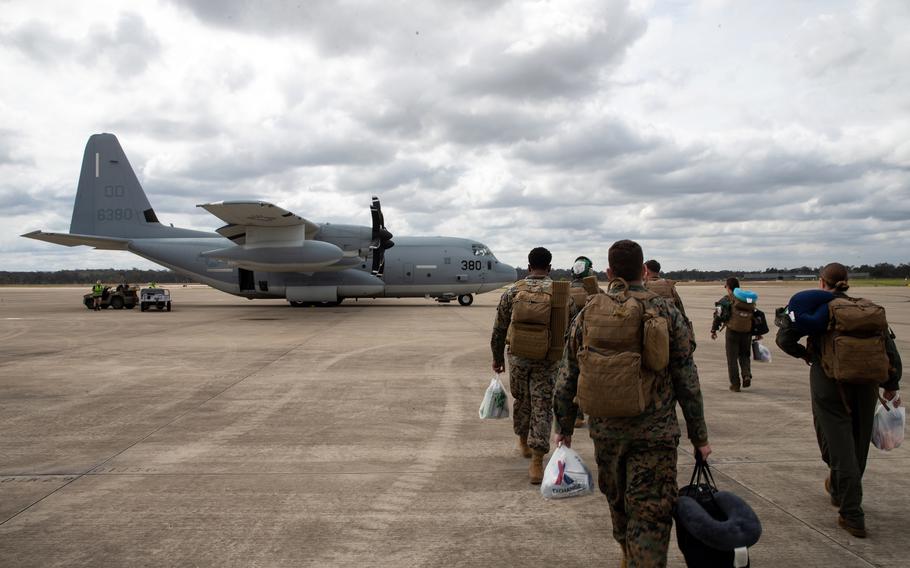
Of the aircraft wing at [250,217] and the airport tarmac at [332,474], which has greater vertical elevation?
the aircraft wing at [250,217]

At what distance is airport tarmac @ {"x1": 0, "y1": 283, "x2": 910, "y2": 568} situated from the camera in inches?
157

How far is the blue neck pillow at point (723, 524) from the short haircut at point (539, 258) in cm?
305

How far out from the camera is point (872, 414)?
453cm

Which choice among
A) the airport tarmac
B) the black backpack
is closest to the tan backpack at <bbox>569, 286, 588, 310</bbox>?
the airport tarmac

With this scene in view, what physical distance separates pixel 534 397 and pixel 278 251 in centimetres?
2098

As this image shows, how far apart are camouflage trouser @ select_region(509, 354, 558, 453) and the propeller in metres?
21.4

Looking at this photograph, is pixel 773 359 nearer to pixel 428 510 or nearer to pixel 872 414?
pixel 872 414

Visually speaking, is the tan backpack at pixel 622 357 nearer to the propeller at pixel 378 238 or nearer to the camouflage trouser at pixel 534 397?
the camouflage trouser at pixel 534 397

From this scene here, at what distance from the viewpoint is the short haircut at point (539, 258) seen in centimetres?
589

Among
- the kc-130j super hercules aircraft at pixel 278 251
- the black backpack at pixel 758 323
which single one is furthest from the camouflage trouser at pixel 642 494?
the kc-130j super hercules aircraft at pixel 278 251

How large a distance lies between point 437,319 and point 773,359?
12.5 metres

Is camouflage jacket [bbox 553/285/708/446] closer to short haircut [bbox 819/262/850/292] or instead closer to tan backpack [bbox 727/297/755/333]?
short haircut [bbox 819/262/850/292]

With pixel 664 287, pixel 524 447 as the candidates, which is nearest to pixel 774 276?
pixel 664 287

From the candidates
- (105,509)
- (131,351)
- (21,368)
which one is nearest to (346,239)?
(131,351)
